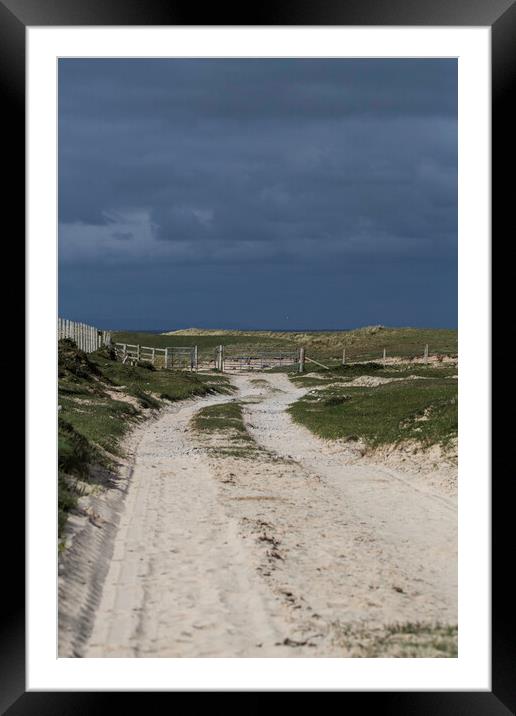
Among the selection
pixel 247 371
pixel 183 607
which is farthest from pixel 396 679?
pixel 247 371

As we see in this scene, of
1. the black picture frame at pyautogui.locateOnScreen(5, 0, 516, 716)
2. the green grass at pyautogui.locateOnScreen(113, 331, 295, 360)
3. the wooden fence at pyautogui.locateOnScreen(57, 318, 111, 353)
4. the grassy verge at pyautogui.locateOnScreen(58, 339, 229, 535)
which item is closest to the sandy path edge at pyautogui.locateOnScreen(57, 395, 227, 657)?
the grassy verge at pyautogui.locateOnScreen(58, 339, 229, 535)

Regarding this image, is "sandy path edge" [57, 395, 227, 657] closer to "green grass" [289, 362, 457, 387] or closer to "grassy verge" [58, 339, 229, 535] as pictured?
"grassy verge" [58, 339, 229, 535]

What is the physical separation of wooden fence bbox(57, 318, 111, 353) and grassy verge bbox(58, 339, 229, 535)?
1.67m

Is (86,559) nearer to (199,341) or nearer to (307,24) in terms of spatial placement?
(307,24)

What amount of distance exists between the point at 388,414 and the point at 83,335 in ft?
92.4

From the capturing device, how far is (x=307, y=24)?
5809mm

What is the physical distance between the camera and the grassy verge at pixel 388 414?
16.5 m

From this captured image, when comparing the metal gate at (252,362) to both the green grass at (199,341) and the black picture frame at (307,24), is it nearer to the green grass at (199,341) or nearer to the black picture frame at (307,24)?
the green grass at (199,341)

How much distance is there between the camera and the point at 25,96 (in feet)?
19.3

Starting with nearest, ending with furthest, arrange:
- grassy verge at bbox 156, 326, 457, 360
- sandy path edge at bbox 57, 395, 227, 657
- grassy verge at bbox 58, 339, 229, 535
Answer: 1. sandy path edge at bbox 57, 395, 227, 657
2. grassy verge at bbox 58, 339, 229, 535
3. grassy verge at bbox 156, 326, 457, 360

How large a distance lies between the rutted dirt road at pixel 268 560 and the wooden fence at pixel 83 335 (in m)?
25.2

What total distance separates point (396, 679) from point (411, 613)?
163 cm

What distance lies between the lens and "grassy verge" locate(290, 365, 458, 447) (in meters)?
16.5

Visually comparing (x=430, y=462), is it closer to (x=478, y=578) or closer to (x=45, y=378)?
(x=478, y=578)
